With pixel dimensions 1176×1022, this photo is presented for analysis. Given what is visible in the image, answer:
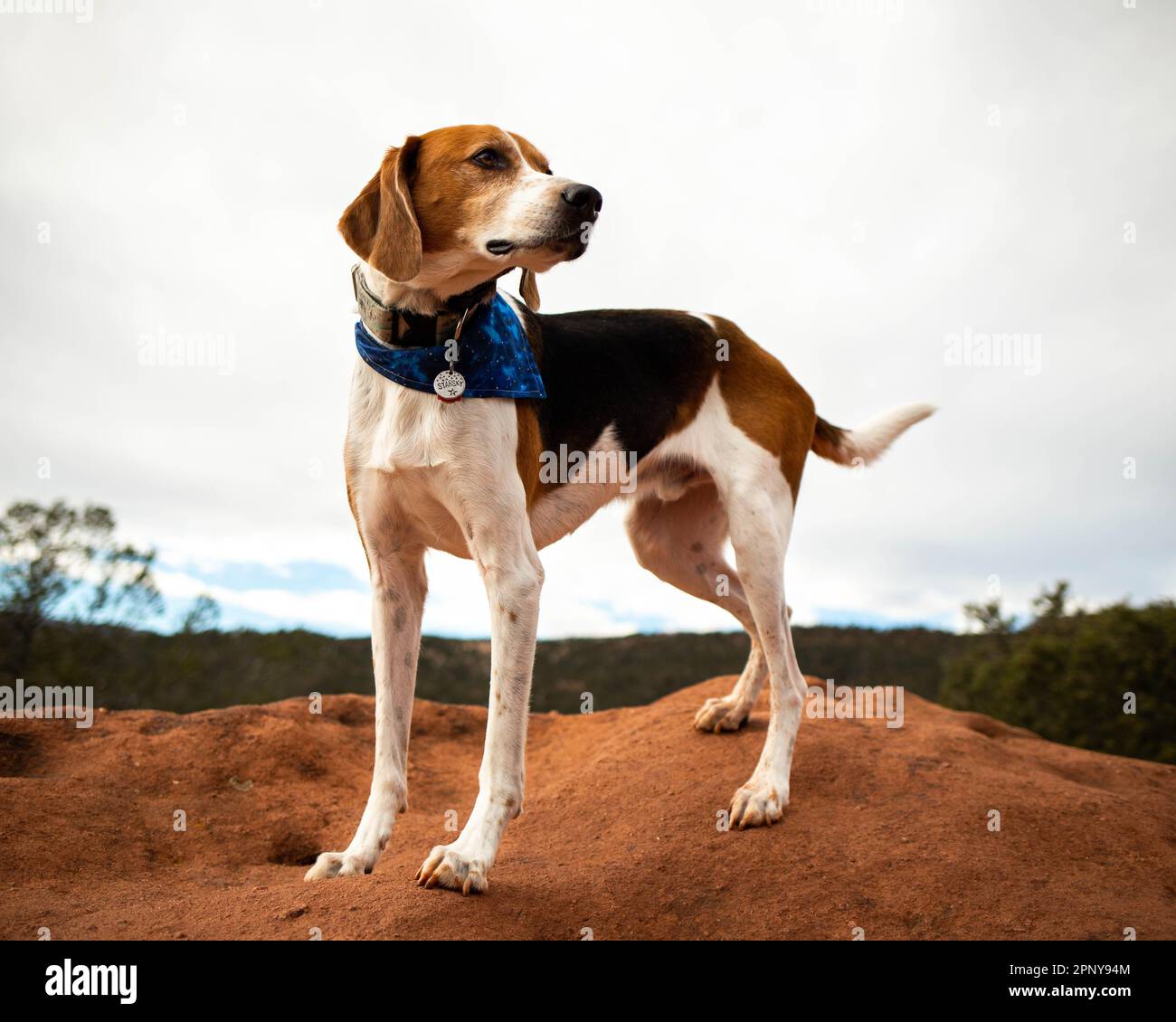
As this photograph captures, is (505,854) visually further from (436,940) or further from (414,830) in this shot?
(436,940)

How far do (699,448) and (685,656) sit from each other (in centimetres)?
686

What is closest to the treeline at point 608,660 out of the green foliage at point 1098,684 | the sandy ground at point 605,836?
the green foliage at point 1098,684

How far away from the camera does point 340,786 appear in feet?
21.3

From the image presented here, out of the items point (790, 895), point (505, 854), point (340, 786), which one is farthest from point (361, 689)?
point (790, 895)

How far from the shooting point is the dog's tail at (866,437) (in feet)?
21.4

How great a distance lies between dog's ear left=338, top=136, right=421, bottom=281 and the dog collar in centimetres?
29

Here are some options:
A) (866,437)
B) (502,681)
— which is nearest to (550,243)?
(502,681)

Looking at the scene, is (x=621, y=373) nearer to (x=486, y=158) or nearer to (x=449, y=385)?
(x=449, y=385)

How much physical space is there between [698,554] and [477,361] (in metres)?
2.68

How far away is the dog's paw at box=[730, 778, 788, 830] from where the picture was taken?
16.8 feet

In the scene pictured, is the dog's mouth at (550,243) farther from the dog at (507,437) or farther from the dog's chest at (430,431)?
the dog's chest at (430,431)

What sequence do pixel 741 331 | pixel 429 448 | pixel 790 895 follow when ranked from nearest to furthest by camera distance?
1. pixel 429 448
2. pixel 790 895
3. pixel 741 331
